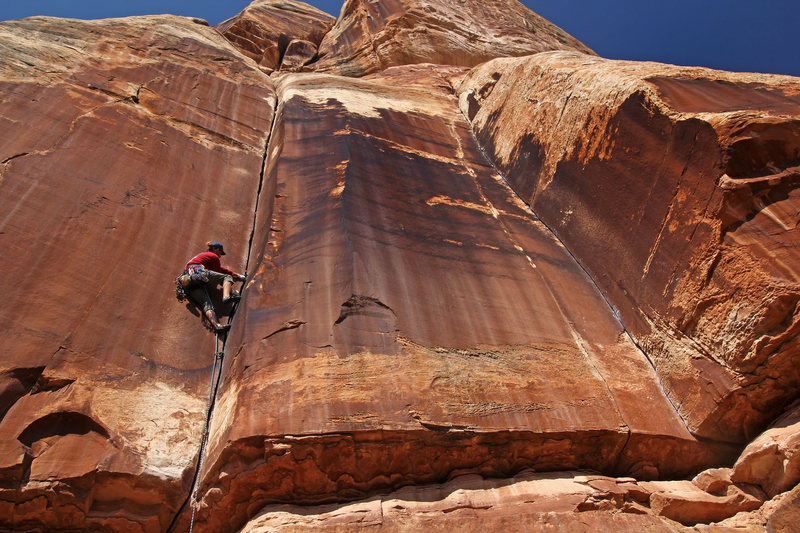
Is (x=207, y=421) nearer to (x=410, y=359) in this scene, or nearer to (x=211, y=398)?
(x=211, y=398)

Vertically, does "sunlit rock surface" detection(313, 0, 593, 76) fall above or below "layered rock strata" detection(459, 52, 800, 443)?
above

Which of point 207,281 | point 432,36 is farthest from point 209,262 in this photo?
point 432,36

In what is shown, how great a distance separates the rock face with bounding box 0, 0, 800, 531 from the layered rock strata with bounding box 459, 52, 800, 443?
0.03 m

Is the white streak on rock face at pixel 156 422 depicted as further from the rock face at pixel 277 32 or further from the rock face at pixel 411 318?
the rock face at pixel 277 32

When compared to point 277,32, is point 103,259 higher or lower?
lower

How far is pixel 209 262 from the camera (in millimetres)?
5883

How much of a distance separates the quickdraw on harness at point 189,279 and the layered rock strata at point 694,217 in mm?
4737

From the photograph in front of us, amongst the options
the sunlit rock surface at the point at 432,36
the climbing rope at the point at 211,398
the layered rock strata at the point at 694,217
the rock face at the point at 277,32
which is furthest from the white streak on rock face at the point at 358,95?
the rock face at the point at 277,32

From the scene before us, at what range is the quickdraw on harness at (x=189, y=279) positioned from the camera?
5.57m

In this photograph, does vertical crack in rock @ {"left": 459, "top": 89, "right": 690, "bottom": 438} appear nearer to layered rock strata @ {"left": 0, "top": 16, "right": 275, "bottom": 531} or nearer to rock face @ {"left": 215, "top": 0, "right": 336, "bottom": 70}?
layered rock strata @ {"left": 0, "top": 16, "right": 275, "bottom": 531}

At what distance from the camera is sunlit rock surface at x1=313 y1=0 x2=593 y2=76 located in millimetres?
14555

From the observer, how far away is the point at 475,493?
3.93 metres

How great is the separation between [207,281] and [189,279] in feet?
0.63

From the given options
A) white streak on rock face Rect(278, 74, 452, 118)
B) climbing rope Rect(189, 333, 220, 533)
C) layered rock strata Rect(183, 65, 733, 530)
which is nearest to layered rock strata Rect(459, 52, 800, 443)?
layered rock strata Rect(183, 65, 733, 530)
